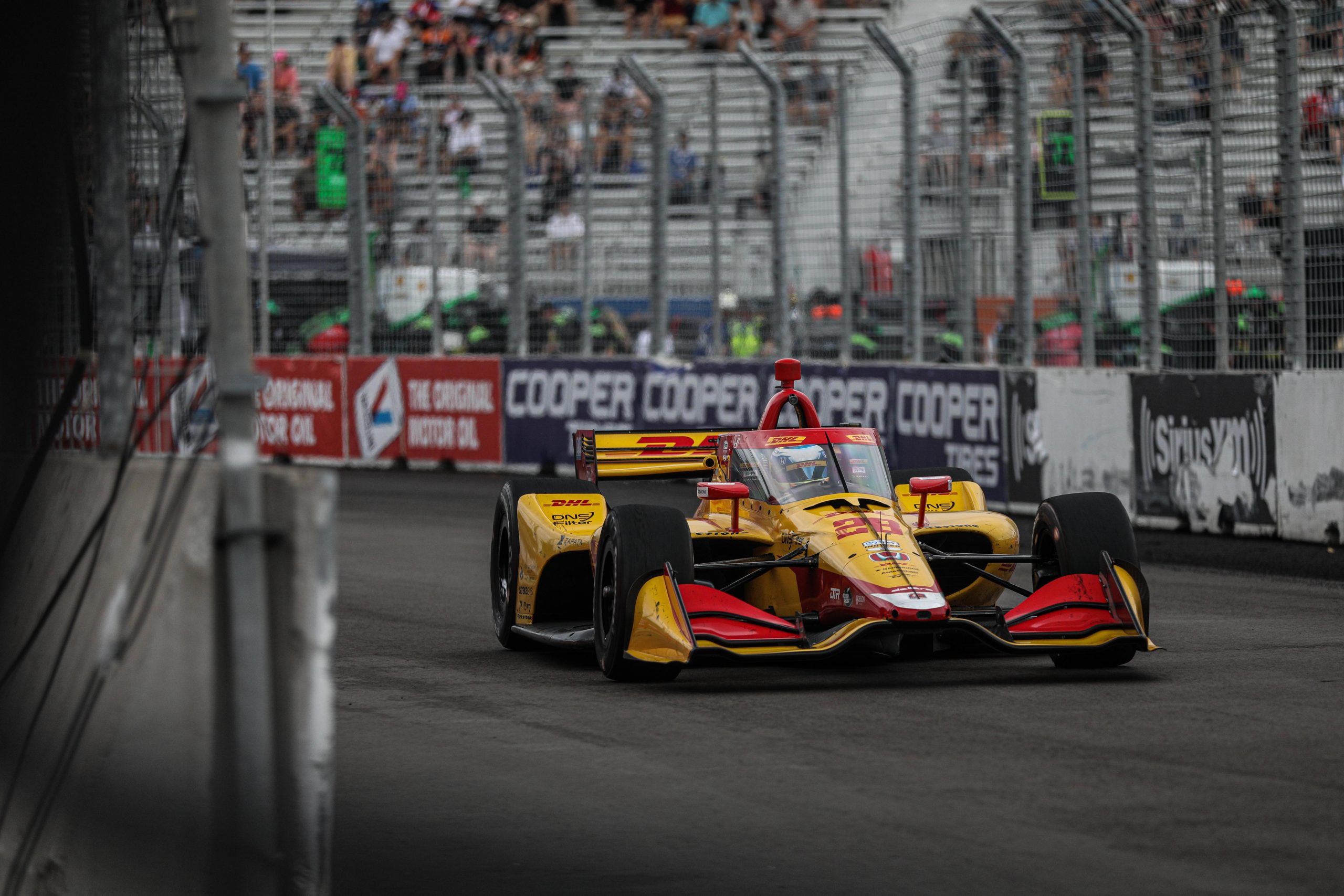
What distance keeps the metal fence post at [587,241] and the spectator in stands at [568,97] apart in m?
0.18

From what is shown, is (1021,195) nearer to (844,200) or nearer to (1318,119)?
(844,200)

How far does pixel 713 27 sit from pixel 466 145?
7.82m

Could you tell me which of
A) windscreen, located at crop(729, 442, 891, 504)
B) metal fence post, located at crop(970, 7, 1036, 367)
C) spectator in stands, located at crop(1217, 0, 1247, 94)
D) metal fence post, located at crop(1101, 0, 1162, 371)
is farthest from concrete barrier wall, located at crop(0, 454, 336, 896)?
metal fence post, located at crop(970, 7, 1036, 367)

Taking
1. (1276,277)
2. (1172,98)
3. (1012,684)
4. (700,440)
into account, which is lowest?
(1012,684)

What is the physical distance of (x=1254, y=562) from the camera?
11.5 metres

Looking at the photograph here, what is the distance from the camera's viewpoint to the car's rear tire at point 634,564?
7.38m

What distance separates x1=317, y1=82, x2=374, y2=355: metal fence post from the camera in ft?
70.4

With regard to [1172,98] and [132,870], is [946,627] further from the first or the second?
[1172,98]

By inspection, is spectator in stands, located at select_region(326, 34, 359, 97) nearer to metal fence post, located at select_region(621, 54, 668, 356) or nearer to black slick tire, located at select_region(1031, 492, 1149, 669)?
metal fence post, located at select_region(621, 54, 668, 356)

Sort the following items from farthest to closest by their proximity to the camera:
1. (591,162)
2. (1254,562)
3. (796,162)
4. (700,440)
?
1. (591,162)
2. (796,162)
3. (1254,562)
4. (700,440)

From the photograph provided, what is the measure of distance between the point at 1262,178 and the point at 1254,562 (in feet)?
8.96

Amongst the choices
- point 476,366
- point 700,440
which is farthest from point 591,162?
point 700,440

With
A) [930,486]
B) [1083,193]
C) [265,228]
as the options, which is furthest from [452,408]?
[930,486]

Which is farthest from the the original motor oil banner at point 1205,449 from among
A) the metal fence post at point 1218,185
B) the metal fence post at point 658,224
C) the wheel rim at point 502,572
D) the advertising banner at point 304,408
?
the advertising banner at point 304,408
